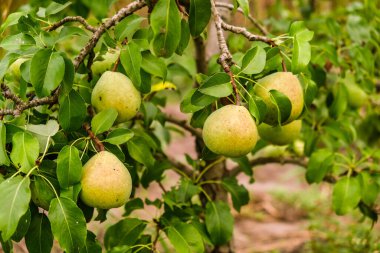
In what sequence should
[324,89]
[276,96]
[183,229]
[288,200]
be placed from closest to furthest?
[276,96] < [183,229] < [324,89] < [288,200]

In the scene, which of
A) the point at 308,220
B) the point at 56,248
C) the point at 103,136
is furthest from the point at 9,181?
the point at 308,220

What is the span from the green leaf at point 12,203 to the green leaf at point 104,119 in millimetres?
200

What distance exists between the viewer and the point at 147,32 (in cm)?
125

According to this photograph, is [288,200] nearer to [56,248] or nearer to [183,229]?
[56,248]

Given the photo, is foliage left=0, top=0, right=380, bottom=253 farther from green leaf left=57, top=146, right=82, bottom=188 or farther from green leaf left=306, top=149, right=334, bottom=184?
green leaf left=306, top=149, right=334, bottom=184

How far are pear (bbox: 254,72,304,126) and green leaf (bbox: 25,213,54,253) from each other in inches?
20.4

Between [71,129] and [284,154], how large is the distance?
1133 millimetres

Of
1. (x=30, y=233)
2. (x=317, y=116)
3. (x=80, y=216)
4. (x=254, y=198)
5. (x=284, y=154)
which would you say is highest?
(x=80, y=216)

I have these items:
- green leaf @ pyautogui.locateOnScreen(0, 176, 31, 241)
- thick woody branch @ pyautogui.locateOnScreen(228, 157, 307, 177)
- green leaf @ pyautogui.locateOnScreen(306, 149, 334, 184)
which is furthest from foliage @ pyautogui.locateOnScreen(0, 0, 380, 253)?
thick woody branch @ pyautogui.locateOnScreen(228, 157, 307, 177)

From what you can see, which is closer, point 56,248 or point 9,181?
point 9,181

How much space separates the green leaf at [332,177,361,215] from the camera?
5.44ft

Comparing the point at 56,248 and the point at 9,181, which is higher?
Result: the point at 9,181

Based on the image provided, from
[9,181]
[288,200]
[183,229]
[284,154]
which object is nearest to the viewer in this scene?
[9,181]

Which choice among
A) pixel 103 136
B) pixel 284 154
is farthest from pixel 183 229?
pixel 284 154
